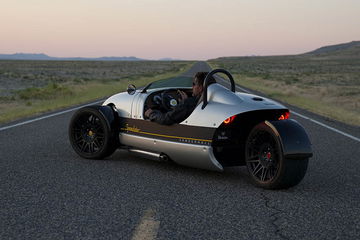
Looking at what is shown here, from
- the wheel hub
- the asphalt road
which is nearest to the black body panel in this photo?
the asphalt road

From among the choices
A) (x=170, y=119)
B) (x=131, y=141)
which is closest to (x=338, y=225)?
(x=170, y=119)

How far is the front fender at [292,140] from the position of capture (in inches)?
200

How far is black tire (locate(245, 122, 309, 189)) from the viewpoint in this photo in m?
5.12

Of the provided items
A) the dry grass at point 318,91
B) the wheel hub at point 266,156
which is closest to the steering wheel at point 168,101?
the wheel hub at point 266,156

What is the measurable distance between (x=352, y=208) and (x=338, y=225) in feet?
2.03

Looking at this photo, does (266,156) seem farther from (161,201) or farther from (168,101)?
(168,101)

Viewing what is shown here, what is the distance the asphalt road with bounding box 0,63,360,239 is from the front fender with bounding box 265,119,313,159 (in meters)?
Result: 0.46

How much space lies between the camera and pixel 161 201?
→ 4.86 m

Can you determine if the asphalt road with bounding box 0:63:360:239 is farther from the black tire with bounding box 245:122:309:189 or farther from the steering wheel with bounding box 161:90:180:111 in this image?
the steering wheel with bounding box 161:90:180:111

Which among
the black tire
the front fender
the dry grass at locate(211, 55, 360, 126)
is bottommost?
the dry grass at locate(211, 55, 360, 126)

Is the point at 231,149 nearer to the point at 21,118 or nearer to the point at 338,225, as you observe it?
the point at 338,225

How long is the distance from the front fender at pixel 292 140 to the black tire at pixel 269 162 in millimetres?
49

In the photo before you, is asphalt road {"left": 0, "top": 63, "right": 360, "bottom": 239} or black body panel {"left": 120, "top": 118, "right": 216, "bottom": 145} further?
black body panel {"left": 120, "top": 118, "right": 216, "bottom": 145}

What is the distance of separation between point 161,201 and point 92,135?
259 centimetres
